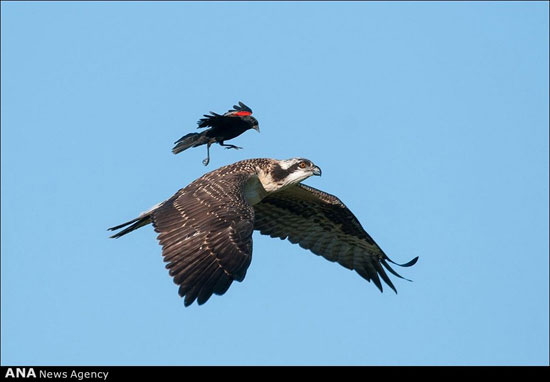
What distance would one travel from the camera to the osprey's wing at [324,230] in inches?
685

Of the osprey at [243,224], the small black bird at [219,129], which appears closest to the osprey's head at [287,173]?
the osprey at [243,224]

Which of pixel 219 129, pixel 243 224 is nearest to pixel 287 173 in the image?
pixel 219 129

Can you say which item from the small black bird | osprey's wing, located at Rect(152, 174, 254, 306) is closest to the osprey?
osprey's wing, located at Rect(152, 174, 254, 306)

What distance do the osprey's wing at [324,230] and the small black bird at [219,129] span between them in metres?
1.56

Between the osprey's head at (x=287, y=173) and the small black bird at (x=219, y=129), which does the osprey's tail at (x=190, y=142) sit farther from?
the osprey's head at (x=287, y=173)

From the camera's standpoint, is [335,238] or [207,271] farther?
[335,238]

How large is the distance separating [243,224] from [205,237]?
0.61 metres

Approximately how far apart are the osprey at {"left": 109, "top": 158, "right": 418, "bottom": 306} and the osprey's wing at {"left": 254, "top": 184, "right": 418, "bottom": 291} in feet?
0.06

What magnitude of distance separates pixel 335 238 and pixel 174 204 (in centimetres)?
407

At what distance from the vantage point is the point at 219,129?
1609cm

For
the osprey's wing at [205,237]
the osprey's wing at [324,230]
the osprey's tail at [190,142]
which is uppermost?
the osprey's tail at [190,142]
